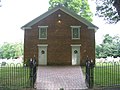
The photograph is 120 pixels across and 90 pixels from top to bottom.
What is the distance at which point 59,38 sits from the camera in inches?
1231

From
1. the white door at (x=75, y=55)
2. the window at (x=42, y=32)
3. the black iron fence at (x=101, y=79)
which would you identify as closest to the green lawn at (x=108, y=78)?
the black iron fence at (x=101, y=79)

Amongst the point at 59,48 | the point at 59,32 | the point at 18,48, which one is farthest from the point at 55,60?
the point at 18,48

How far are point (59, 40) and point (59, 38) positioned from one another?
0.80 ft

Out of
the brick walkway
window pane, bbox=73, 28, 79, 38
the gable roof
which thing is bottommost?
the brick walkway

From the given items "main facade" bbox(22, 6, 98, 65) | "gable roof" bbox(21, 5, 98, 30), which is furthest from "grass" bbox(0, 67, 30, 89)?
"gable roof" bbox(21, 5, 98, 30)

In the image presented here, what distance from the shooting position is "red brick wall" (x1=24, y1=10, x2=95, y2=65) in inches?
1219

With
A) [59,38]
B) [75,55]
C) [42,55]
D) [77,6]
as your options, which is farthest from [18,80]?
[77,6]

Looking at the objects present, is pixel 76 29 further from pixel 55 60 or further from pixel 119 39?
pixel 119 39

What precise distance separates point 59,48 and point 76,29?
310cm

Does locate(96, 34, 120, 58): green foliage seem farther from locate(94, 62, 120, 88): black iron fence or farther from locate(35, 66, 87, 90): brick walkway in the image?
locate(94, 62, 120, 88): black iron fence

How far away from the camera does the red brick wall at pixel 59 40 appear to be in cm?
3097

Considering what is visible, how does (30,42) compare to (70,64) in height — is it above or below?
above

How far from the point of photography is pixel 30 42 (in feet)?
102

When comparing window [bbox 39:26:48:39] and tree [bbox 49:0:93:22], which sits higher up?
tree [bbox 49:0:93:22]
